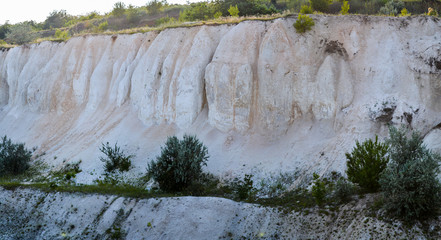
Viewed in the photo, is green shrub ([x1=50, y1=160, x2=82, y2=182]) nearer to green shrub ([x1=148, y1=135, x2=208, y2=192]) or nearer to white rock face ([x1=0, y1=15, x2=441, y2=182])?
white rock face ([x1=0, y1=15, x2=441, y2=182])

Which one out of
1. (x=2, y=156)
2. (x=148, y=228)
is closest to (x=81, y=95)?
(x=2, y=156)

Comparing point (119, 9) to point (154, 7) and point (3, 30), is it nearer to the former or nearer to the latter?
point (154, 7)

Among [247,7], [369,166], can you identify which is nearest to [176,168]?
[369,166]

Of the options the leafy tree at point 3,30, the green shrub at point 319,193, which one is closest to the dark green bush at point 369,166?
the green shrub at point 319,193

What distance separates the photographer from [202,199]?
15.7 metres

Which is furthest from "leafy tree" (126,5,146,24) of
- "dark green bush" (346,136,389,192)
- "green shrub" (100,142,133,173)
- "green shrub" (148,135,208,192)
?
"dark green bush" (346,136,389,192)

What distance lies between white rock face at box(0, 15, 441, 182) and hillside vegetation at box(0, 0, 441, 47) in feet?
7.20

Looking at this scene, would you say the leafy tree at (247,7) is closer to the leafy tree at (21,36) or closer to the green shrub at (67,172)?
the green shrub at (67,172)

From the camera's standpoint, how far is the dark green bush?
13859 millimetres

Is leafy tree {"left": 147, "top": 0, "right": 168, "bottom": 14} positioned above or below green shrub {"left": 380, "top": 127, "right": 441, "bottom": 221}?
above

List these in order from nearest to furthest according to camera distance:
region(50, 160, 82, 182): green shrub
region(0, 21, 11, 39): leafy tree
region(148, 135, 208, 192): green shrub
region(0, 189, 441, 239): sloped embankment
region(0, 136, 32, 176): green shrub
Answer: region(0, 189, 441, 239): sloped embankment < region(148, 135, 208, 192): green shrub < region(50, 160, 82, 182): green shrub < region(0, 136, 32, 176): green shrub < region(0, 21, 11, 39): leafy tree

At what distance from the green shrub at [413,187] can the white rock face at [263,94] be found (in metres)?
3.48

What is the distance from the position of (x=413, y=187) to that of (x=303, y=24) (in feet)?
34.8

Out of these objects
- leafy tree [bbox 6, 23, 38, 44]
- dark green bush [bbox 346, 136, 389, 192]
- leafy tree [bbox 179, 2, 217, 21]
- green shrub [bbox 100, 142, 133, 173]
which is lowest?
green shrub [bbox 100, 142, 133, 173]
